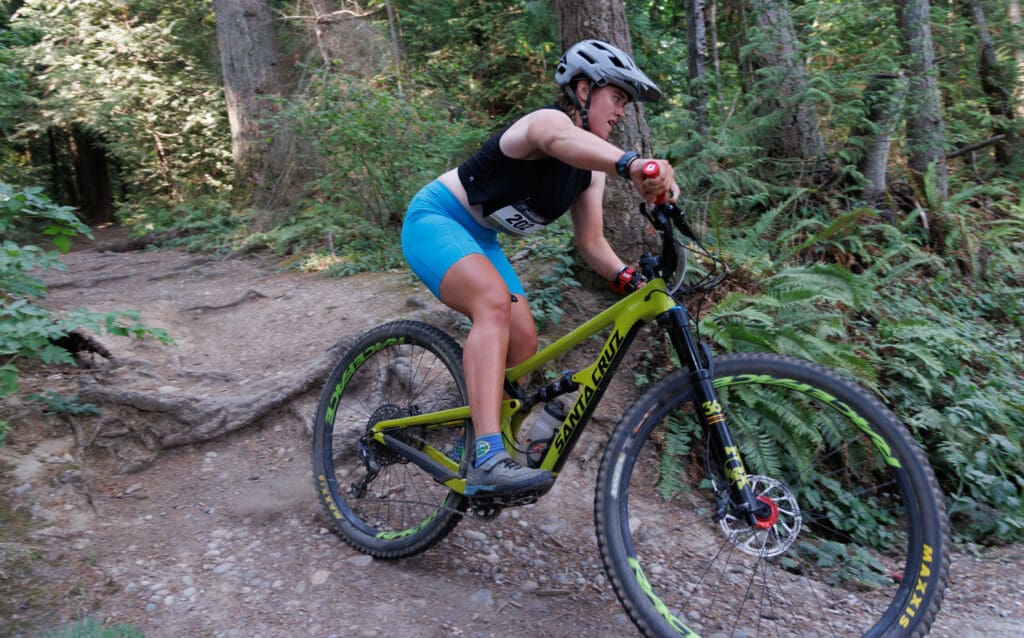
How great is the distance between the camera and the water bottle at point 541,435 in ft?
10.4

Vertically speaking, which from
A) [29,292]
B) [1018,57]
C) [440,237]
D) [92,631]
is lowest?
[92,631]

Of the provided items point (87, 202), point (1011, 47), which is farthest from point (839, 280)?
point (87, 202)

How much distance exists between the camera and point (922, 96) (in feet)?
22.7

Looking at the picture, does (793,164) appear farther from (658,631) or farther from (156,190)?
(156,190)

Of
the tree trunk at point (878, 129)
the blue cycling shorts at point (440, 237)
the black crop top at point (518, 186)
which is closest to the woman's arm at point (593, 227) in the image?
the black crop top at point (518, 186)

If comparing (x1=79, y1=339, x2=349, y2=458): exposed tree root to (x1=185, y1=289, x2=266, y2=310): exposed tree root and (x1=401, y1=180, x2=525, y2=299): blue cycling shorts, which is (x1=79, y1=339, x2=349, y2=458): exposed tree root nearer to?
(x1=401, y1=180, x2=525, y2=299): blue cycling shorts

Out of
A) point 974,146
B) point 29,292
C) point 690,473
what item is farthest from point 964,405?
point 29,292

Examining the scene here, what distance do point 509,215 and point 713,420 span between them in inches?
53.7

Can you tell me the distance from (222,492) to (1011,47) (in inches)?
424

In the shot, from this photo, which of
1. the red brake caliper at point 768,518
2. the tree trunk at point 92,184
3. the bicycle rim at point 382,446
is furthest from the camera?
the tree trunk at point 92,184

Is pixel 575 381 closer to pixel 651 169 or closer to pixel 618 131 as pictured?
pixel 651 169

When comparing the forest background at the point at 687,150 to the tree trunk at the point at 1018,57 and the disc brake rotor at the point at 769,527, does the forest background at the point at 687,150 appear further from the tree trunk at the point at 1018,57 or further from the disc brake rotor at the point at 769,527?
the disc brake rotor at the point at 769,527

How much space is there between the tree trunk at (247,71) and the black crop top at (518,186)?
9.49 meters

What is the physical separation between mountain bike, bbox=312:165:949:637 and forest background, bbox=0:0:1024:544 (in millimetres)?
1085
